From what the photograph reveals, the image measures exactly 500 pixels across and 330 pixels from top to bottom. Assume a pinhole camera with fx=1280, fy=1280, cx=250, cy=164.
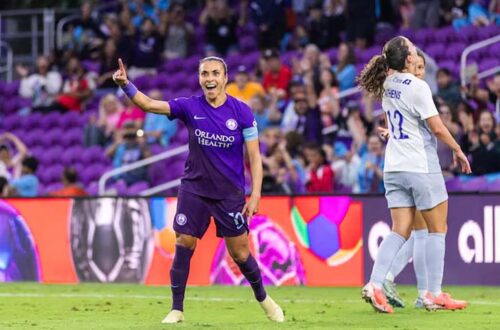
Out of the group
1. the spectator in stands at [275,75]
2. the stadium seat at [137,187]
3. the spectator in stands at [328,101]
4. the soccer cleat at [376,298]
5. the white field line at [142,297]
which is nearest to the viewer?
the soccer cleat at [376,298]

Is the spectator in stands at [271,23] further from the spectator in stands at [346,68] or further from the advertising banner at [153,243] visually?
the advertising banner at [153,243]

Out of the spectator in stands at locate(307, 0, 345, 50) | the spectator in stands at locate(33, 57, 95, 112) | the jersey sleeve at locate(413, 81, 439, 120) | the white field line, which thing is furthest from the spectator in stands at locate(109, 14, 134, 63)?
the jersey sleeve at locate(413, 81, 439, 120)

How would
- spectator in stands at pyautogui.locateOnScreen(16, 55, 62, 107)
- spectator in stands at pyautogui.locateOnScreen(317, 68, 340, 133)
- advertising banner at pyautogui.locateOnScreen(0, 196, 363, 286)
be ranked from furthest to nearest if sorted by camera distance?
spectator in stands at pyautogui.locateOnScreen(16, 55, 62, 107) → spectator in stands at pyautogui.locateOnScreen(317, 68, 340, 133) → advertising banner at pyautogui.locateOnScreen(0, 196, 363, 286)

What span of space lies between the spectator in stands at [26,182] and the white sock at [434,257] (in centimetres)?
1012

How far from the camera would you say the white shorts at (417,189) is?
10148 millimetres

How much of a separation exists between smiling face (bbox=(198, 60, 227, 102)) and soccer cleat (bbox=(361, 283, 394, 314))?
194cm

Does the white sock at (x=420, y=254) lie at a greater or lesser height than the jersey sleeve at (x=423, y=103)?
lesser

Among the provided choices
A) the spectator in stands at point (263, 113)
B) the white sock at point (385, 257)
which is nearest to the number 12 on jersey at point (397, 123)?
the white sock at point (385, 257)

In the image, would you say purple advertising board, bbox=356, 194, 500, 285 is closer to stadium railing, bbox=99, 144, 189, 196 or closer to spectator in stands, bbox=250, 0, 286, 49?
stadium railing, bbox=99, 144, 189, 196

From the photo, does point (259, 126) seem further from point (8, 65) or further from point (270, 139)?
point (8, 65)

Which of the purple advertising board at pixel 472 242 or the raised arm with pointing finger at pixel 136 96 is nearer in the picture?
the raised arm with pointing finger at pixel 136 96

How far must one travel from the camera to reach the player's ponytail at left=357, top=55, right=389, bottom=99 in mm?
10453

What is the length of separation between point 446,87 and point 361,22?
3472 mm

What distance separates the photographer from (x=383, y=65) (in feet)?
34.3
